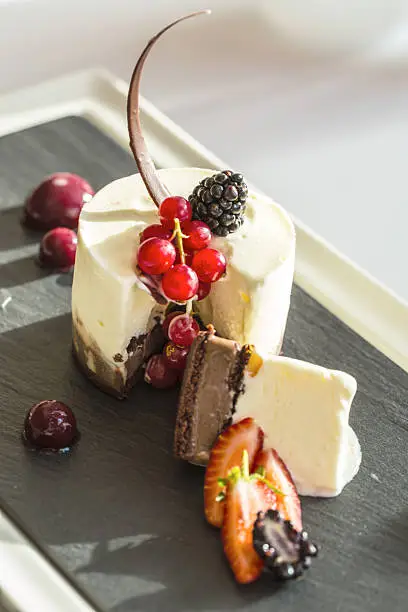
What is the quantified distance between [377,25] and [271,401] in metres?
2.37

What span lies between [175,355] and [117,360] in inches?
5.3

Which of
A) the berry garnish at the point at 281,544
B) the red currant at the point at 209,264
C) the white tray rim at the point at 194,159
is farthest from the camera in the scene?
the white tray rim at the point at 194,159

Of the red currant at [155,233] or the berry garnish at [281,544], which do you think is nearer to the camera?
the berry garnish at [281,544]

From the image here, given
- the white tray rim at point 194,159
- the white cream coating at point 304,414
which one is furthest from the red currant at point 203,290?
Answer: the white tray rim at point 194,159

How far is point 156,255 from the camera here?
258 cm

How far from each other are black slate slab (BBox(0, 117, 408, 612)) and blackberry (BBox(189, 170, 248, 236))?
439 millimetres

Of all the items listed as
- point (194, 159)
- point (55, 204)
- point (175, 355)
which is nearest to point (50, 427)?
point (175, 355)

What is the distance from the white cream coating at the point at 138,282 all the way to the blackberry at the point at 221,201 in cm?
4

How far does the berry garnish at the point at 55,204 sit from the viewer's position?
10.8 feet

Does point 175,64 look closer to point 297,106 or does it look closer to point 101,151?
point 297,106

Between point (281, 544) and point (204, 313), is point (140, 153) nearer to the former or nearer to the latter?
point (204, 313)

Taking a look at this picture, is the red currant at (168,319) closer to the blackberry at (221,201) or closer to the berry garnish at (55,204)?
the blackberry at (221,201)

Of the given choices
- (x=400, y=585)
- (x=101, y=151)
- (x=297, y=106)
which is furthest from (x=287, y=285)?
(x=297, y=106)

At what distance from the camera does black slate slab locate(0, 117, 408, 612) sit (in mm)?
2445
